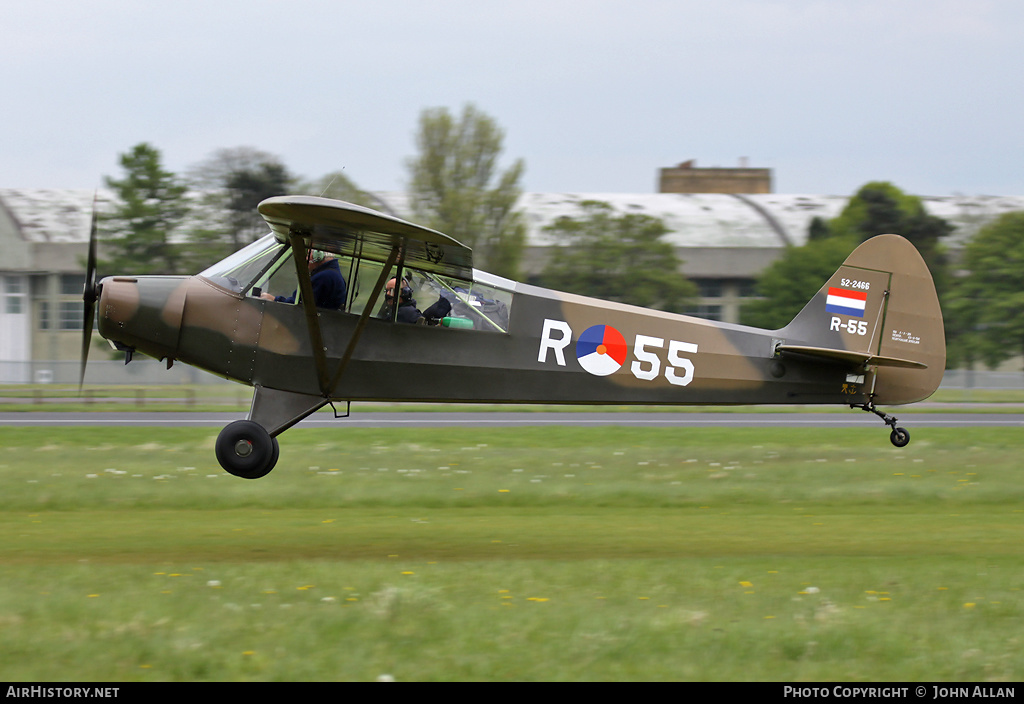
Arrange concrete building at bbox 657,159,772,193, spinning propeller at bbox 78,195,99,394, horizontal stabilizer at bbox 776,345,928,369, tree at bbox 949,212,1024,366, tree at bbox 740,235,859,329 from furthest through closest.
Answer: concrete building at bbox 657,159,772,193
tree at bbox 740,235,859,329
tree at bbox 949,212,1024,366
horizontal stabilizer at bbox 776,345,928,369
spinning propeller at bbox 78,195,99,394

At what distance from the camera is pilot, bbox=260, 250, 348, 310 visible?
955 centimetres

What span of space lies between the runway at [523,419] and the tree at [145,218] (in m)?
16.5

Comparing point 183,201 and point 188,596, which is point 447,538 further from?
point 183,201

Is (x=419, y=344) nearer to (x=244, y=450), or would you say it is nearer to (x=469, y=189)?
(x=244, y=450)

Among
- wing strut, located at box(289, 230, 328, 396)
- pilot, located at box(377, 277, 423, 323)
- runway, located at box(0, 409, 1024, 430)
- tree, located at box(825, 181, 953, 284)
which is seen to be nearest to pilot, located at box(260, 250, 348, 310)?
wing strut, located at box(289, 230, 328, 396)

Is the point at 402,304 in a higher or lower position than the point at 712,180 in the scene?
lower

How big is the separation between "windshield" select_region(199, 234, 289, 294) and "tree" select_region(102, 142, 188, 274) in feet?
107

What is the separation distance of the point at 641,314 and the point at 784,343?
5.43 ft

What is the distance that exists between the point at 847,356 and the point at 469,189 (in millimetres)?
34793

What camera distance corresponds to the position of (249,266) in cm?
962

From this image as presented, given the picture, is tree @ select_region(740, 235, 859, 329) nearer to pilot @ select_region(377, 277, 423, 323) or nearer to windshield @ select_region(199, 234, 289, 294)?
pilot @ select_region(377, 277, 423, 323)

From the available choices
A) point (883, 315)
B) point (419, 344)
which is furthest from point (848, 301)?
point (419, 344)

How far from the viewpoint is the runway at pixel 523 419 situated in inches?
893
